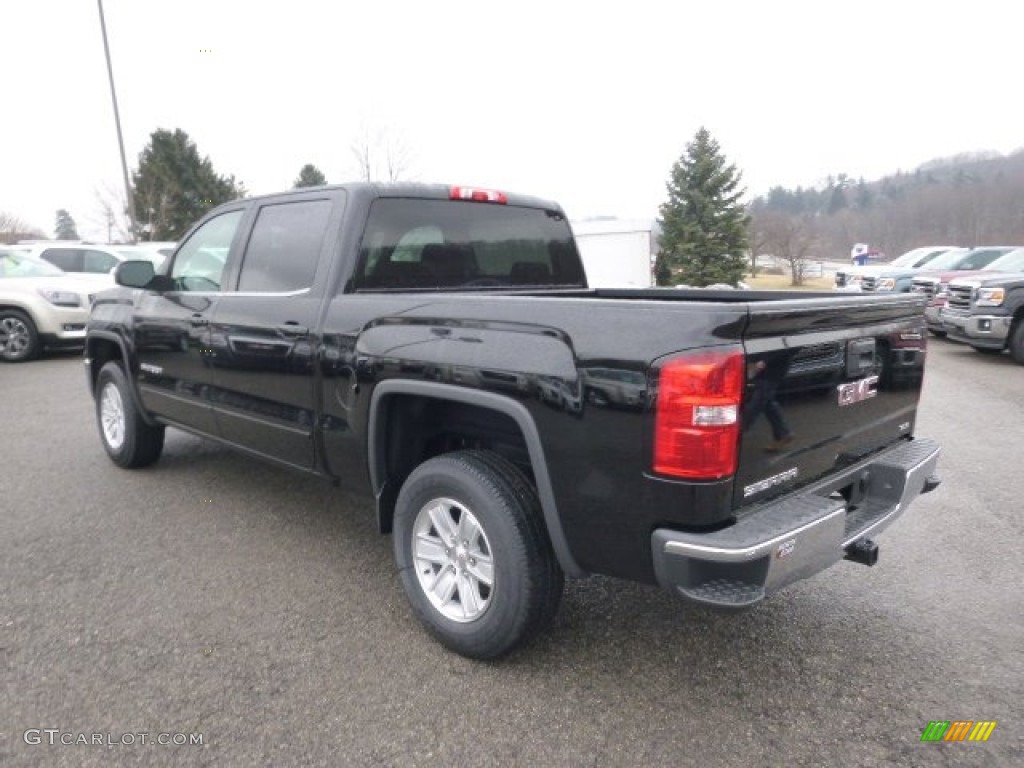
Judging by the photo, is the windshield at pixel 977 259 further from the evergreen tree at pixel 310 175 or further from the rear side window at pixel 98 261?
the evergreen tree at pixel 310 175

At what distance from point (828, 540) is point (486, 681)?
1.32 meters

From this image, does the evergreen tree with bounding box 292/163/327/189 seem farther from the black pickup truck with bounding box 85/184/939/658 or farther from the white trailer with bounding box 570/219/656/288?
the black pickup truck with bounding box 85/184/939/658

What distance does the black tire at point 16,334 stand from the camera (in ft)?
36.1

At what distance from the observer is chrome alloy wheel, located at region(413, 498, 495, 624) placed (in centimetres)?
277

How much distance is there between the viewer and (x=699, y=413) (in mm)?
2102

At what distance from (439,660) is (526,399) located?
3.77 feet

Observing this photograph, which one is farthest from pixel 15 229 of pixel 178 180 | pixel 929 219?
pixel 929 219

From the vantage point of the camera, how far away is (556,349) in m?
2.38

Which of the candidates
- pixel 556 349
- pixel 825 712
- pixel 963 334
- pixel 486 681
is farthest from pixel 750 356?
pixel 963 334

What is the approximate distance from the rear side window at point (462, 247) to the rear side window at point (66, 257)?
41.2 ft

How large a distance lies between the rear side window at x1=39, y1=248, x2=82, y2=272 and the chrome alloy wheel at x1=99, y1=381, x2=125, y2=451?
31.9 ft

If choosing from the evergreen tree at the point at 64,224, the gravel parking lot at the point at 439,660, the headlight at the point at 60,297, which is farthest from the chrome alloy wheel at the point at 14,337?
the evergreen tree at the point at 64,224

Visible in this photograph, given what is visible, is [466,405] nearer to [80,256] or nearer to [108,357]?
[108,357]

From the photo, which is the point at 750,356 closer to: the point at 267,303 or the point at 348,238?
the point at 348,238
